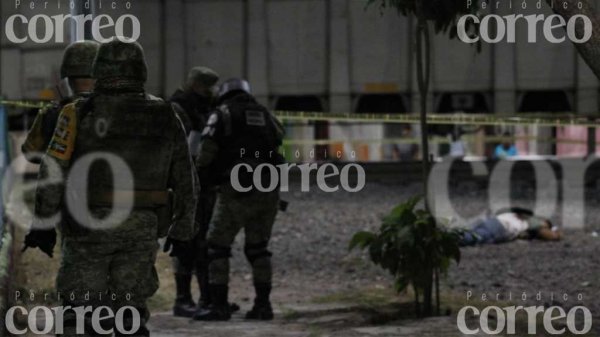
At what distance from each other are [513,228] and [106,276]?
6.41 meters

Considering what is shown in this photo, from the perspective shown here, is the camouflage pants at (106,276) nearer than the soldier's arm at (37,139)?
Yes

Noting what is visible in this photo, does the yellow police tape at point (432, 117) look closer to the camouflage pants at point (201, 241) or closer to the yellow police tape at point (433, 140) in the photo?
the yellow police tape at point (433, 140)

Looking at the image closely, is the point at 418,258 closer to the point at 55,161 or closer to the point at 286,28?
the point at 55,161

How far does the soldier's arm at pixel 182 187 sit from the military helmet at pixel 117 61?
0.32m

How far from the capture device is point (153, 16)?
49.2 feet

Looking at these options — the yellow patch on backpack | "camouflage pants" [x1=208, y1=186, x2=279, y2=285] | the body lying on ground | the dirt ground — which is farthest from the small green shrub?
the body lying on ground

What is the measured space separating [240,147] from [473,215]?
6.02m

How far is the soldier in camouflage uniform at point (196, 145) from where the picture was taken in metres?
7.21

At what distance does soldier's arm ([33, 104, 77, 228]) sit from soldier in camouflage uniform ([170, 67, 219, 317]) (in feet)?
8.47

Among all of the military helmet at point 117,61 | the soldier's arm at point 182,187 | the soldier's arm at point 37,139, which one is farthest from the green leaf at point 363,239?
the military helmet at point 117,61

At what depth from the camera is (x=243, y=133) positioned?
270 inches

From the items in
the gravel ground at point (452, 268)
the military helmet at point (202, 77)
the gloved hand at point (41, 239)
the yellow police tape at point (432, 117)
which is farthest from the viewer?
the yellow police tape at point (432, 117)

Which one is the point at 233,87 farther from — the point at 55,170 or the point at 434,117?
the point at 434,117

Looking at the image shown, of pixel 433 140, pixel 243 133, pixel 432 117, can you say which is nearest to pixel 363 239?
pixel 243 133
